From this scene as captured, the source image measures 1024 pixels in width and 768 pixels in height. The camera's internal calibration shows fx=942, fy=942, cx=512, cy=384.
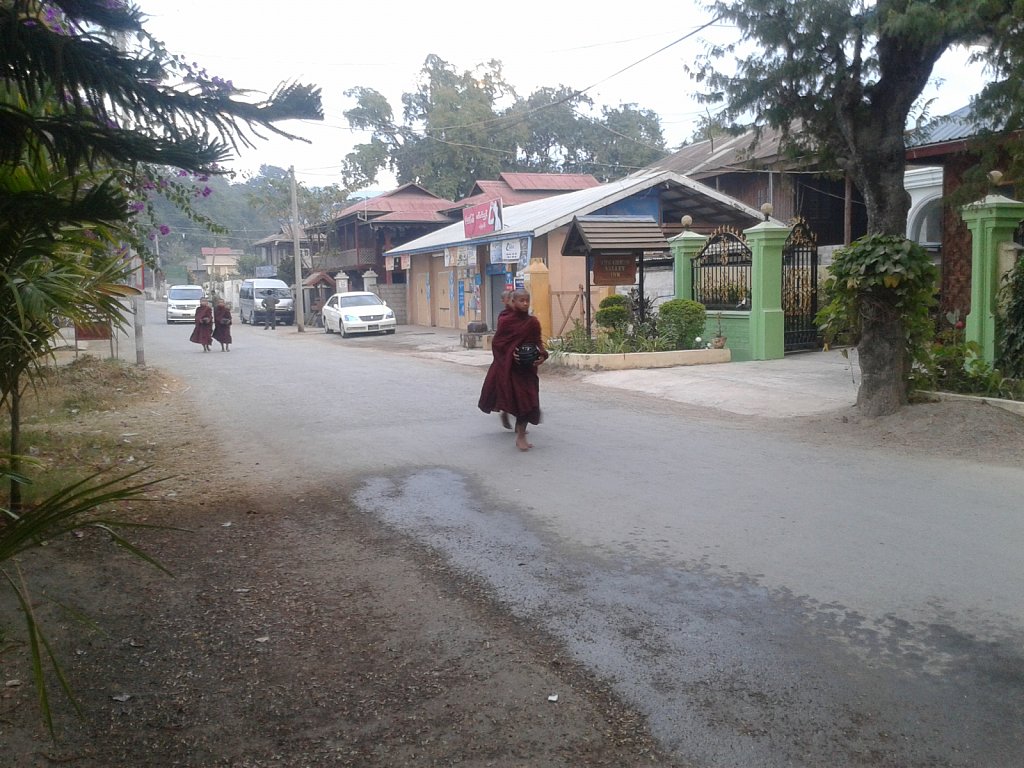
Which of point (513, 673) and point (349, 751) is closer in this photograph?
point (349, 751)

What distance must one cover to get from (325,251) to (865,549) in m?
47.1

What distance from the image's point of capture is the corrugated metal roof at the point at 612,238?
18.0 m

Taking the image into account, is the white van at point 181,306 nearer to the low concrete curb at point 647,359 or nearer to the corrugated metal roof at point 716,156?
the corrugated metal roof at point 716,156

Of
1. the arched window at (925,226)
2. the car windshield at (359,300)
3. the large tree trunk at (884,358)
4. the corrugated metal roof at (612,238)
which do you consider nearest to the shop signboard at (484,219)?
the car windshield at (359,300)

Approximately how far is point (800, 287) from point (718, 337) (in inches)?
70.7

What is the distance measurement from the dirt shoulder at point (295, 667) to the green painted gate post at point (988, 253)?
27.3 ft

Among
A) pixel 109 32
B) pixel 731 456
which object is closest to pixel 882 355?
pixel 731 456

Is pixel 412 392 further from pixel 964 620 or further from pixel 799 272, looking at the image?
pixel 964 620

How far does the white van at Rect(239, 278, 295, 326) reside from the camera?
41.1 meters

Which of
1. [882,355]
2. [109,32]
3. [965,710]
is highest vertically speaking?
[109,32]

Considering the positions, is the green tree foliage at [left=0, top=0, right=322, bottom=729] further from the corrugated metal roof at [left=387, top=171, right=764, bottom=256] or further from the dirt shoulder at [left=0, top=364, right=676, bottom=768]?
the corrugated metal roof at [left=387, top=171, right=764, bottom=256]

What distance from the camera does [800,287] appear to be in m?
17.6

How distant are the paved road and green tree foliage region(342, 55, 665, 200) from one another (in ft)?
144

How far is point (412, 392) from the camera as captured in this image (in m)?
14.2
